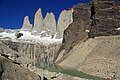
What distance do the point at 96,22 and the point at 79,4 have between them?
11770 mm

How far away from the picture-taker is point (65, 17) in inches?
5192

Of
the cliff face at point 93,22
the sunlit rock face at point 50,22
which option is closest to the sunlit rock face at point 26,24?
the sunlit rock face at point 50,22

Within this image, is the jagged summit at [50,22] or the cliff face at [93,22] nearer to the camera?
the cliff face at [93,22]

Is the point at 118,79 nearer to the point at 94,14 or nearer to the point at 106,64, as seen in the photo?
the point at 106,64

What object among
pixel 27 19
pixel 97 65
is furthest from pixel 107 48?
pixel 27 19

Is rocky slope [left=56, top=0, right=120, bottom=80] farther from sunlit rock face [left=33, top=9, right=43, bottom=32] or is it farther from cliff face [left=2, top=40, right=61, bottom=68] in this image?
sunlit rock face [left=33, top=9, right=43, bottom=32]

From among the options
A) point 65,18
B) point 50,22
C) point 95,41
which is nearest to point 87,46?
point 95,41

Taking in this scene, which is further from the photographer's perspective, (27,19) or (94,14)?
(27,19)

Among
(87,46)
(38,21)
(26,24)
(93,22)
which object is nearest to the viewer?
A: (87,46)

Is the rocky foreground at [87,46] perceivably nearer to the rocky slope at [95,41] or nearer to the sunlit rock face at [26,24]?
the rocky slope at [95,41]

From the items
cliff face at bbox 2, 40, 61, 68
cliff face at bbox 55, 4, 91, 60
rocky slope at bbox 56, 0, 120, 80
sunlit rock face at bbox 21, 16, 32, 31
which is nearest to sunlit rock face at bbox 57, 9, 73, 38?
sunlit rock face at bbox 21, 16, 32, 31

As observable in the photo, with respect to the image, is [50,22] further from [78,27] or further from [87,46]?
[87,46]

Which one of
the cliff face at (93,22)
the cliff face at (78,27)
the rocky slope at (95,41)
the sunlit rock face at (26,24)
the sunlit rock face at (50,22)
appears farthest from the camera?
the sunlit rock face at (26,24)

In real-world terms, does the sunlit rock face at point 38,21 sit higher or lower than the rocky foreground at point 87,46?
higher
